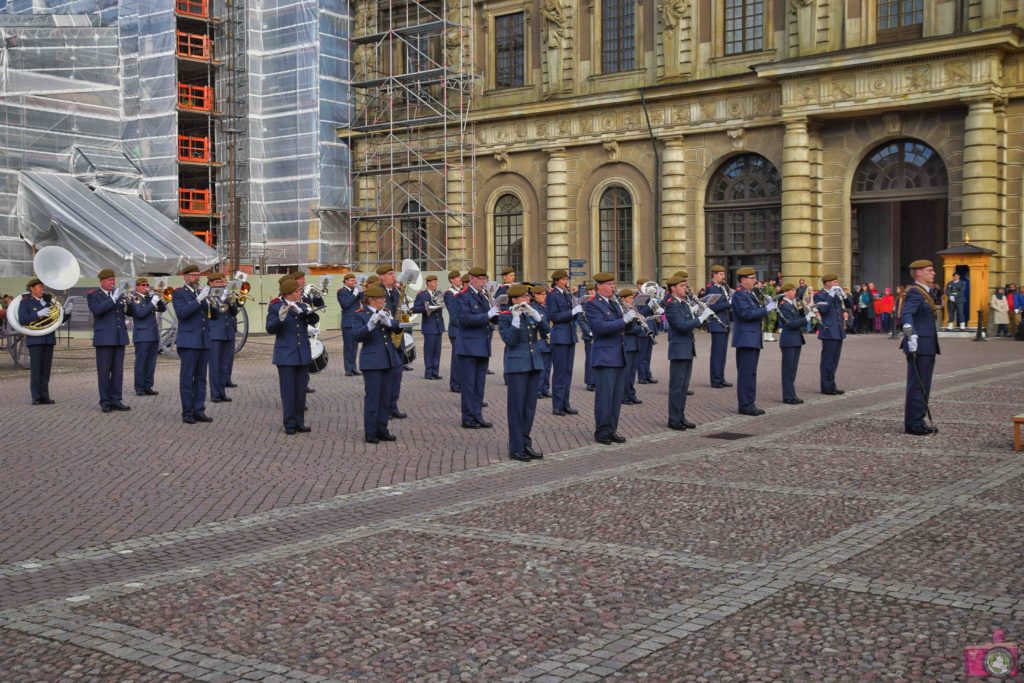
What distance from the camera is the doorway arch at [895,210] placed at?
1232 inches

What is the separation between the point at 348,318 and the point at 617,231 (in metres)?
18.9

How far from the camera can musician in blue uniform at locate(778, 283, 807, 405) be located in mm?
16188

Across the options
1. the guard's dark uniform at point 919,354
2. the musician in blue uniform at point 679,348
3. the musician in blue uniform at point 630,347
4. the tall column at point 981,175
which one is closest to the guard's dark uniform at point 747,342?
the musician in blue uniform at point 679,348

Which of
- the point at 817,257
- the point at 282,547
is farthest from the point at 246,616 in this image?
the point at 817,257

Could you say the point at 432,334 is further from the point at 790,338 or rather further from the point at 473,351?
the point at 790,338

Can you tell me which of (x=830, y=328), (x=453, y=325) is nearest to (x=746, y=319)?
(x=830, y=328)

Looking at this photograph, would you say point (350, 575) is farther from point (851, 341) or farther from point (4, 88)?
point (4, 88)

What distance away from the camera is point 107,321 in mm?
16031

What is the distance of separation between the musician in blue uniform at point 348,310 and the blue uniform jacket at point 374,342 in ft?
15.0

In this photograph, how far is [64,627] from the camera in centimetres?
591

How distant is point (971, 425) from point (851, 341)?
16.2 meters

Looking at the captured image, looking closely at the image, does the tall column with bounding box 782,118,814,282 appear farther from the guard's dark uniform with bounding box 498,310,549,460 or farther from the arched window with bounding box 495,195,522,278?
the guard's dark uniform with bounding box 498,310,549,460

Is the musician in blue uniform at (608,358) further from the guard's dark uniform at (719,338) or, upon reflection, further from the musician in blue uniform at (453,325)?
the guard's dark uniform at (719,338)

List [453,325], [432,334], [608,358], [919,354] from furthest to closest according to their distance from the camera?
[432,334], [453,325], [919,354], [608,358]
